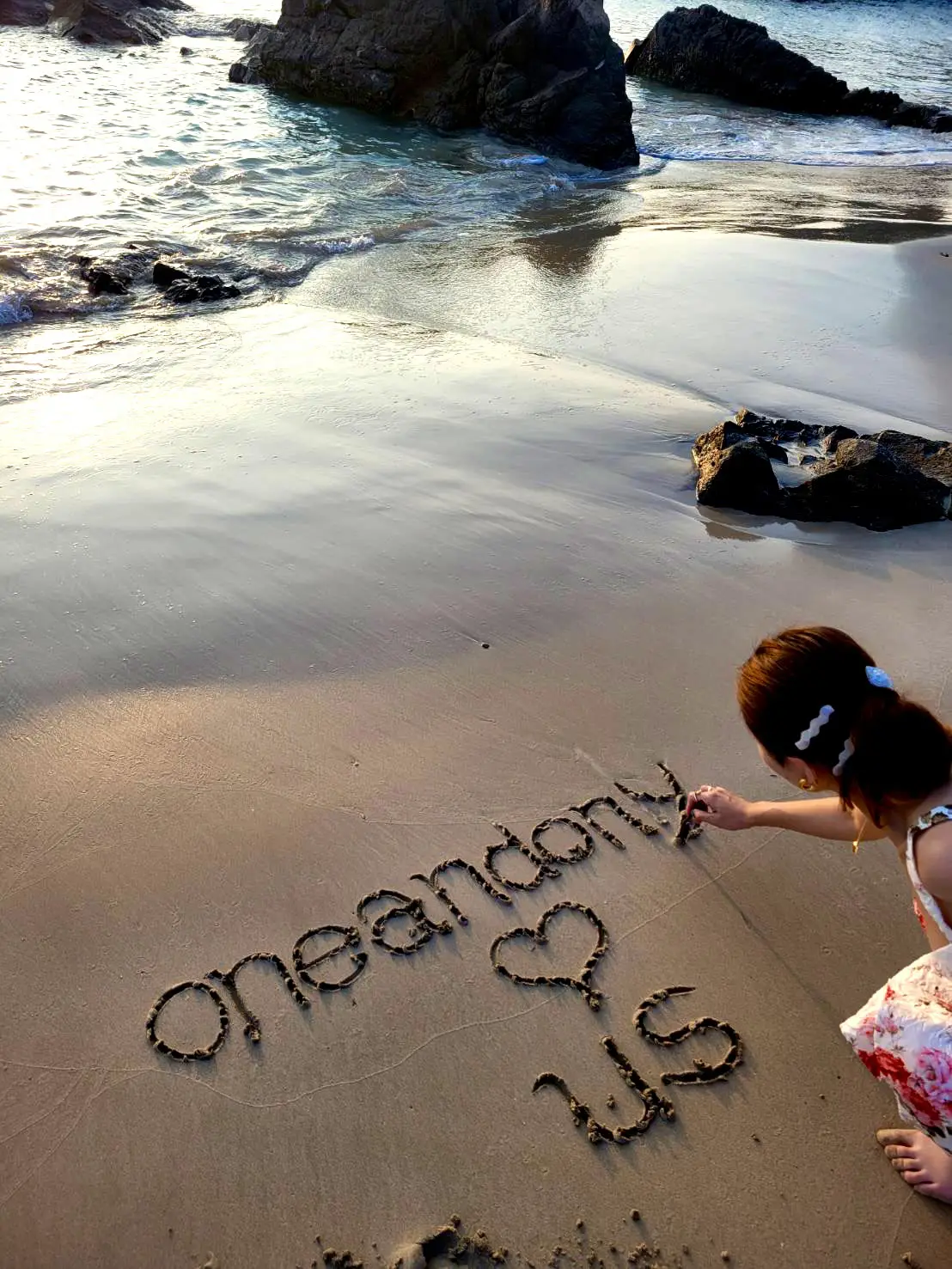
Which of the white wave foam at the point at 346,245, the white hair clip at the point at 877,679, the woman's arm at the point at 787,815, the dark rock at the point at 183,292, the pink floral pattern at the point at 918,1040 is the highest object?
the white wave foam at the point at 346,245

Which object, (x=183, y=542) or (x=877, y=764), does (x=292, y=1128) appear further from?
(x=183, y=542)

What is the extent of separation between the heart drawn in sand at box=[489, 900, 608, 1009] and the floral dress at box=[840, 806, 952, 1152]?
0.55 meters

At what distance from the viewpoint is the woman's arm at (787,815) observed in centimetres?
210

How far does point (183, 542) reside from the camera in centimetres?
340

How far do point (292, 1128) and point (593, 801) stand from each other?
3.65 feet

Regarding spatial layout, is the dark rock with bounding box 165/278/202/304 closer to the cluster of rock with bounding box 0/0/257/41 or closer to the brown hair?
the brown hair

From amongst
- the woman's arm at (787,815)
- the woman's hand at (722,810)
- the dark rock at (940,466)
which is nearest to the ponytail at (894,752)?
the woman's arm at (787,815)

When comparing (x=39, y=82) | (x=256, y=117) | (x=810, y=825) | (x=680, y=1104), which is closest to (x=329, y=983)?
(x=680, y=1104)

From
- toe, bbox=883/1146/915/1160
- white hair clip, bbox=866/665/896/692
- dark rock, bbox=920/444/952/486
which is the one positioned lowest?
toe, bbox=883/1146/915/1160

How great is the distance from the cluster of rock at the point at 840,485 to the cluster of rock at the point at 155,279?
391 centimetres

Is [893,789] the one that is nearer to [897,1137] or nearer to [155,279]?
[897,1137]

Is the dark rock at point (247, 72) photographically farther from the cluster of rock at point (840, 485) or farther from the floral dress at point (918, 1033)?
the floral dress at point (918, 1033)

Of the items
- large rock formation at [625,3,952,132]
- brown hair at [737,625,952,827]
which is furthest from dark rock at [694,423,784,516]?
large rock formation at [625,3,952,132]

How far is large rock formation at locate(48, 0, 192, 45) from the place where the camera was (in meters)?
17.6
